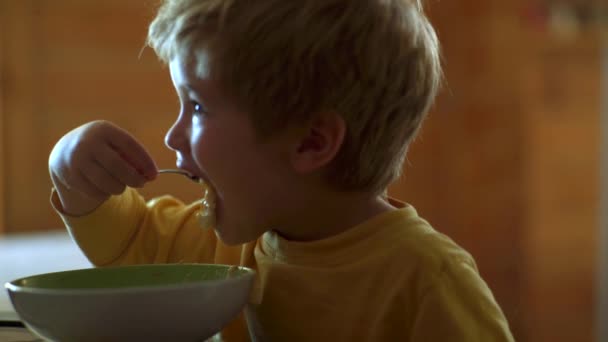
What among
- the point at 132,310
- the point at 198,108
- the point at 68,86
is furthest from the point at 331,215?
the point at 68,86

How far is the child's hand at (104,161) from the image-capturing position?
803 mm

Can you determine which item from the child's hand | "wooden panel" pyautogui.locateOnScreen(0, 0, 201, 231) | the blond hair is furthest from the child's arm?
"wooden panel" pyautogui.locateOnScreen(0, 0, 201, 231)

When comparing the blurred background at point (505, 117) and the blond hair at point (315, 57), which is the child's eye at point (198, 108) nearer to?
the blond hair at point (315, 57)

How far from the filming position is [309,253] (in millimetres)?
846

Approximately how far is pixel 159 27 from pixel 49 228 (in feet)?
6.06

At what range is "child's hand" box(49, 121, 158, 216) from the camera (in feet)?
2.63

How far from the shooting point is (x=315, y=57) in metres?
0.77

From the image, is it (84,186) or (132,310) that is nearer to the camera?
(132,310)

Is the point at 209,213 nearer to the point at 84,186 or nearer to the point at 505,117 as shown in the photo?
the point at 84,186

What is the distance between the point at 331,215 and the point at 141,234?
0.26 meters

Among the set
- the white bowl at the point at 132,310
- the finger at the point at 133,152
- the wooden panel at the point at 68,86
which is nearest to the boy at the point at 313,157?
the finger at the point at 133,152

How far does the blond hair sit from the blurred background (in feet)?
5.79

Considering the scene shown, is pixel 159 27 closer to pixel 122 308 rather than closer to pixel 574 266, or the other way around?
pixel 122 308

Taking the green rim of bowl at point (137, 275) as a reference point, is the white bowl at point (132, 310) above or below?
above
